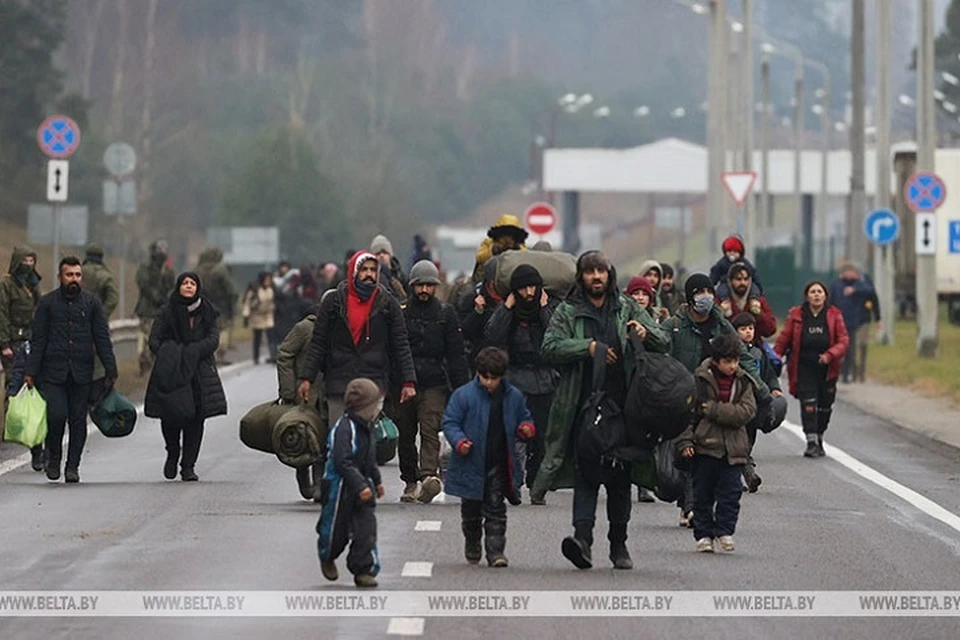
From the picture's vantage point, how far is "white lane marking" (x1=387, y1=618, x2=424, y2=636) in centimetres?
1226

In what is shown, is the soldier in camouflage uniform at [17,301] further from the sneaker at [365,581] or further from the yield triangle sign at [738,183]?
the yield triangle sign at [738,183]

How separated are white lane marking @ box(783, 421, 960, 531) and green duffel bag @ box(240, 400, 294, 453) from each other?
4.15 metres

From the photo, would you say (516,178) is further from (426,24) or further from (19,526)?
(19,526)

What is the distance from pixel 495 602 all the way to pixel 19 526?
468 centimetres

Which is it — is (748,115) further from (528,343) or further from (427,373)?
(528,343)

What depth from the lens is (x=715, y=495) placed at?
15992 mm

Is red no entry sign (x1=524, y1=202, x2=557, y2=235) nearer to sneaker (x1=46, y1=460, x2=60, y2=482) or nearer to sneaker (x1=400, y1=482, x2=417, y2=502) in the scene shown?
sneaker (x1=46, y1=460, x2=60, y2=482)

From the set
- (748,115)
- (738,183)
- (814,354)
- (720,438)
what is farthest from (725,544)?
(748,115)

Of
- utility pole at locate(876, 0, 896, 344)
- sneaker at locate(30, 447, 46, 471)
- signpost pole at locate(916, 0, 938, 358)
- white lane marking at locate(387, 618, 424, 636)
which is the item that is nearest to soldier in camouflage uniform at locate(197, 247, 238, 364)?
signpost pole at locate(916, 0, 938, 358)

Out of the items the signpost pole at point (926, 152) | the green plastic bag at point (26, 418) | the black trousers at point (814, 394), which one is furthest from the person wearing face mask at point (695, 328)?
the signpost pole at point (926, 152)

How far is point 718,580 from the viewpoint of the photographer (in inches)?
573

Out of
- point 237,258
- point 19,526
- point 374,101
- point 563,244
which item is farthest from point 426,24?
point 19,526

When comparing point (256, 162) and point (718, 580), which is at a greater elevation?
point (256, 162)

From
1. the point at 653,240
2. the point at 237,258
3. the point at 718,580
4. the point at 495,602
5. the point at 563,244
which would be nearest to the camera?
the point at 495,602
